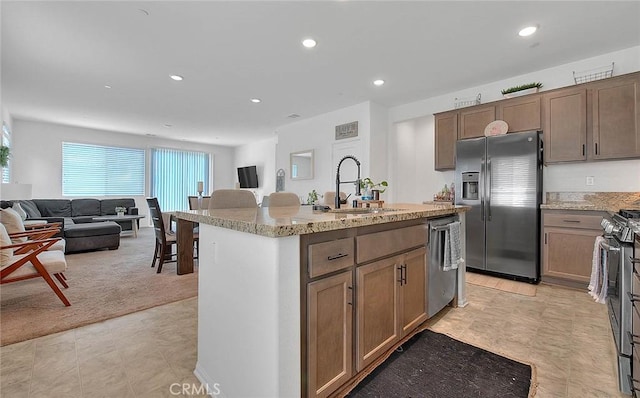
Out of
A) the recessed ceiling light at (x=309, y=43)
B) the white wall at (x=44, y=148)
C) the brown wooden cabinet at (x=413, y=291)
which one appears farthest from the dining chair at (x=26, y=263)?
the white wall at (x=44, y=148)

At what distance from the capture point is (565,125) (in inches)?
130

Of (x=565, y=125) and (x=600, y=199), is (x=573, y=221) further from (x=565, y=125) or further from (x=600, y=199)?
(x=565, y=125)

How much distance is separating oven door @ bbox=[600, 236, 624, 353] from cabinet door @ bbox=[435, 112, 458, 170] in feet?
8.14

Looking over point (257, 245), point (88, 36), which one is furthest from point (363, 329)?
point (88, 36)

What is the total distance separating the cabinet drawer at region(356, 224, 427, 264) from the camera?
148 cm

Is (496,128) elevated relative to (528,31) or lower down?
lower down

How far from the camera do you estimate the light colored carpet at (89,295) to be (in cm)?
226

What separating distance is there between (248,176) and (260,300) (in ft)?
28.2

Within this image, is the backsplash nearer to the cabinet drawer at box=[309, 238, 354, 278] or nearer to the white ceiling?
the white ceiling

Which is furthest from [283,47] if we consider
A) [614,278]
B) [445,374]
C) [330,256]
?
[614,278]

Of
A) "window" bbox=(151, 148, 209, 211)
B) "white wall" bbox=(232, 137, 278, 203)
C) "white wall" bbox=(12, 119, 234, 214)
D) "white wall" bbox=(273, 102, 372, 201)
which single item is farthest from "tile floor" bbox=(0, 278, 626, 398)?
"window" bbox=(151, 148, 209, 211)

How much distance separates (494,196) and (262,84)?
11.9 ft

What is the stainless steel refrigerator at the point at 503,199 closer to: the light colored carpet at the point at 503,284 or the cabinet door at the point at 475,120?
the light colored carpet at the point at 503,284

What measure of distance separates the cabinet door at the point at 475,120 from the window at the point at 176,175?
326 inches
